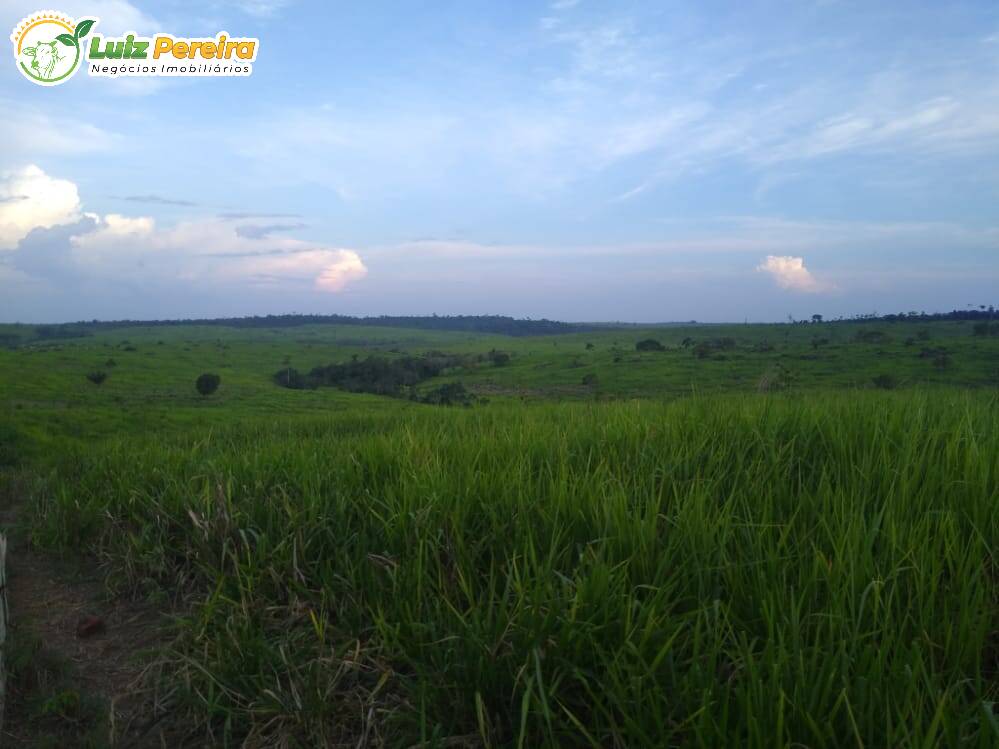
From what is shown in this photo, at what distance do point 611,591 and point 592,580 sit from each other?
88 mm

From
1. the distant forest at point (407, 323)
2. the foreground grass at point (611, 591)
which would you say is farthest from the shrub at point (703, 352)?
the distant forest at point (407, 323)

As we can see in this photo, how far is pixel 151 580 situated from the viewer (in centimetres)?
412

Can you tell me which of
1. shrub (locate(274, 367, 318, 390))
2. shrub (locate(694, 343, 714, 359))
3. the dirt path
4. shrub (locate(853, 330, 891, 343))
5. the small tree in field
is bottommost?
shrub (locate(274, 367, 318, 390))

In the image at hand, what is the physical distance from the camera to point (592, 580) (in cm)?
245

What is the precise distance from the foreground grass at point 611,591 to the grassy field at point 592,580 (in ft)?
0.05

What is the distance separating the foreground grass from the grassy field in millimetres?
14

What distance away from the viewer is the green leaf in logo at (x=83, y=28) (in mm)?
12383

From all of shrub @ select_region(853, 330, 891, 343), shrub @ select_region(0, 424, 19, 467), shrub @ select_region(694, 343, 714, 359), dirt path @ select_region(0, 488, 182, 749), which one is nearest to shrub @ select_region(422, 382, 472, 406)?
shrub @ select_region(694, 343, 714, 359)

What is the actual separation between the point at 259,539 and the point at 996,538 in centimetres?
355

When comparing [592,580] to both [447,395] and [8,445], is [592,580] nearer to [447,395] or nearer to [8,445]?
[8,445]

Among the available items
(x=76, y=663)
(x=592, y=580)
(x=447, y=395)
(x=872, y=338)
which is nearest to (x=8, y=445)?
(x=76, y=663)

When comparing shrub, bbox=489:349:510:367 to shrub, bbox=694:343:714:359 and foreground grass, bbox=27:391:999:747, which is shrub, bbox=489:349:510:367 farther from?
foreground grass, bbox=27:391:999:747

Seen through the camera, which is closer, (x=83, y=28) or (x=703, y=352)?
(x=83, y=28)

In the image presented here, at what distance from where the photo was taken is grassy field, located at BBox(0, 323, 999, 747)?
1.98 meters
